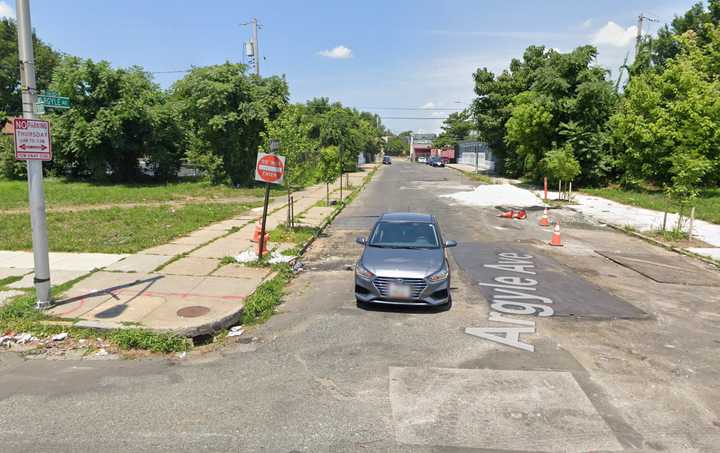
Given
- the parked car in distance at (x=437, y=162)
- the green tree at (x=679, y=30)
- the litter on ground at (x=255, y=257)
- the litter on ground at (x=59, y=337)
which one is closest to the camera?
the litter on ground at (x=59, y=337)

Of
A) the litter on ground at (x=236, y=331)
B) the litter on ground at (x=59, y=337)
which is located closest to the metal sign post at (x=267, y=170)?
the litter on ground at (x=236, y=331)

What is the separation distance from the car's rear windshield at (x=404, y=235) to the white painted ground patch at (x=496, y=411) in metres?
3.43

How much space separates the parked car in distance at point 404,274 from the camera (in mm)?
7926

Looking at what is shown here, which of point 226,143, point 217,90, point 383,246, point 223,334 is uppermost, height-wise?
point 217,90

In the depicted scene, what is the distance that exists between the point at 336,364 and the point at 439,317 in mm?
2430

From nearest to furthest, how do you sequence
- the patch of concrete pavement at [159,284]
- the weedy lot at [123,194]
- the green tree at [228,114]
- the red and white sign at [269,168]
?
1. the patch of concrete pavement at [159,284]
2. the red and white sign at [269,168]
3. the weedy lot at [123,194]
4. the green tree at [228,114]

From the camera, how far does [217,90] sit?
92.6ft

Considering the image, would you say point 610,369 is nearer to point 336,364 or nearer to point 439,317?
point 439,317

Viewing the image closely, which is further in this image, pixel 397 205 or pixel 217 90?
pixel 217 90

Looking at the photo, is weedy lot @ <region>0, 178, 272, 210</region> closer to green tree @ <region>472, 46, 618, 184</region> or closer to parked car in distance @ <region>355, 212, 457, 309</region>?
parked car in distance @ <region>355, 212, 457, 309</region>

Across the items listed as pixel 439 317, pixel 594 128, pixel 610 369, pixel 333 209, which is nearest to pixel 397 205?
pixel 333 209

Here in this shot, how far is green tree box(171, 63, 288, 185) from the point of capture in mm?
28531

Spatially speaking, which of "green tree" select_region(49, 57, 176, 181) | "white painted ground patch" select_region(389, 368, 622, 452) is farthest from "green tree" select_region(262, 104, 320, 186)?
"green tree" select_region(49, 57, 176, 181)

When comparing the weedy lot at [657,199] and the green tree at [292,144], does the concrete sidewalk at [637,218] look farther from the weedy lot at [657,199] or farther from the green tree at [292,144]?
the green tree at [292,144]
